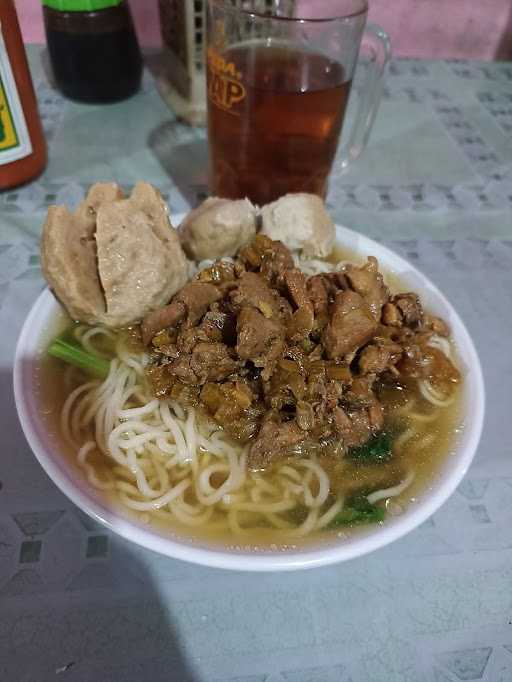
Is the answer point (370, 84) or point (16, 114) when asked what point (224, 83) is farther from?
point (16, 114)

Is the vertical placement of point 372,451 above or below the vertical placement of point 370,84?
below

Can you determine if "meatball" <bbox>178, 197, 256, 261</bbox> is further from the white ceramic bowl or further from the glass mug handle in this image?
the glass mug handle

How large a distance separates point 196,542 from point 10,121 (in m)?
1.92

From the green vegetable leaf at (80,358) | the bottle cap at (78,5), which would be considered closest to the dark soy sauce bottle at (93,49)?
the bottle cap at (78,5)

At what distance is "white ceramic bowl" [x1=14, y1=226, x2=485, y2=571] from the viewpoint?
1.22m

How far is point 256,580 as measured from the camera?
142 cm

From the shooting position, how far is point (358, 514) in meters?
1.39

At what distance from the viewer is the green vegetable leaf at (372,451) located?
5.14ft

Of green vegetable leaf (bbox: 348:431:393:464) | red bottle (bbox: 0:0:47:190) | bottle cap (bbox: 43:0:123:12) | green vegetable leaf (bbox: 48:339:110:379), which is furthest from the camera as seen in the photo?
bottle cap (bbox: 43:0:123:12)

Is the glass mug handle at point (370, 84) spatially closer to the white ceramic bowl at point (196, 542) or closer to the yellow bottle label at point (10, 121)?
the white ceramic bowl at point (196, 542)

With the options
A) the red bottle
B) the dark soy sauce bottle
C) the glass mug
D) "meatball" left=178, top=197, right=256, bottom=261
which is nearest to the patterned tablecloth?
the red bottle

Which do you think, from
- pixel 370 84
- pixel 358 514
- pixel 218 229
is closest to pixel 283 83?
pixel 370 84

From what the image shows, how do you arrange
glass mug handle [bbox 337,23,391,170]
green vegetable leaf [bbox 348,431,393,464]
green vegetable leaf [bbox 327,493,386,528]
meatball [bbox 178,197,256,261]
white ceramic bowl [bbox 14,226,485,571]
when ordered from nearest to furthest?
white ceramic bowl [bbox 14,226,485,571] < green vegetable leaf [bbox 327,493,386,528] < green vegetable leaf [bbox 348,431,393,464] < meatball [bbox 178,197,256,261] < glass mug handle [bbox 337,23,391,170]

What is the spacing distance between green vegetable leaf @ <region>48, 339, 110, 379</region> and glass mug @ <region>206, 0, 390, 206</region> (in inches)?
40.9
